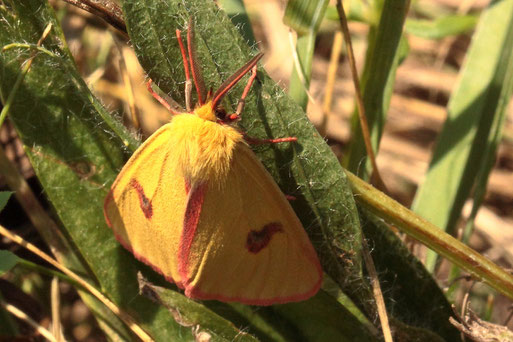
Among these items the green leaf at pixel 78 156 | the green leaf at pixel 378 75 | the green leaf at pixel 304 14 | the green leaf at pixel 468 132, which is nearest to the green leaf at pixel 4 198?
the green leaf at pixel 78 156

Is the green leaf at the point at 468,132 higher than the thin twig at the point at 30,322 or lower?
higher

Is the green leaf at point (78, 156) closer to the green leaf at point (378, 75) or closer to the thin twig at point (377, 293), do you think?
the thin twig at point (377, 293)

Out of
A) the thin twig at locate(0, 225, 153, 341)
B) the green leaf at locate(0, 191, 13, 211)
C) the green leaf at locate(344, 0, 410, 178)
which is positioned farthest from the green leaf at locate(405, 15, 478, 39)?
the green leaf at locate(0, 191, 13, 211)

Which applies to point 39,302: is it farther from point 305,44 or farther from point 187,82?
point 305,44

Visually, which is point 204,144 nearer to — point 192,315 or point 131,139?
point 131,139

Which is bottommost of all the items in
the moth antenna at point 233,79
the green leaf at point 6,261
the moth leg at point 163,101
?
the green leaf at point 6,261

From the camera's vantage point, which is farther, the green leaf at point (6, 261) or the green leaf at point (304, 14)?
the green leaf at point (304, 14)

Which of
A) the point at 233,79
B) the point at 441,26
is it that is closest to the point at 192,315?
the point at 233,79
